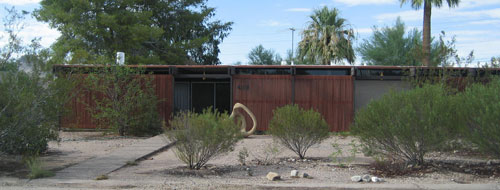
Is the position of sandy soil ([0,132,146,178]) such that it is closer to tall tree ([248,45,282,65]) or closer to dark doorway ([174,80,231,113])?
dark doorway ([174,80,231,113])

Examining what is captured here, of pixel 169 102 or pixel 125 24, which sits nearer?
pixel 169 102

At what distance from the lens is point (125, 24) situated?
26844 mm

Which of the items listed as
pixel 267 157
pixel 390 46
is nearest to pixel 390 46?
pixel 390 46

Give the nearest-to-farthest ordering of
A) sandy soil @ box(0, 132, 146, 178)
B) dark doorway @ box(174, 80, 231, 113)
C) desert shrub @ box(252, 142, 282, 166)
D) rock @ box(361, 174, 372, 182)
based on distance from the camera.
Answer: rock @ box(361, 174, 372, 182), sandy soil @ box(0, 132, 146, 178), desert shrub @ box(252, 142, 282, 166), dark doorway @ box(174, 80, 231, 113)

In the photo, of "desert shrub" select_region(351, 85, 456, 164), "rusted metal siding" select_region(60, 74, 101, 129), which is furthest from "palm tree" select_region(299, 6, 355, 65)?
"desert shrub" select_region(351, 85, 456, 164)

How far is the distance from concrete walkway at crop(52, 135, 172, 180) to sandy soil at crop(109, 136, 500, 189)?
1.15 feet

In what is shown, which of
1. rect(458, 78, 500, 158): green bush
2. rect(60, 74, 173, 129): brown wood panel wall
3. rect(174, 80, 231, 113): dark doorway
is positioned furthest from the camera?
rect(174, 80, 231, 113): dark doorway

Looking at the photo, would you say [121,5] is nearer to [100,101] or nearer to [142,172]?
[100,101]

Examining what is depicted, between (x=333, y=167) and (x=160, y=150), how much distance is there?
5173 mm

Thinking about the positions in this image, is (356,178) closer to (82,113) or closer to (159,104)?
(159,104)

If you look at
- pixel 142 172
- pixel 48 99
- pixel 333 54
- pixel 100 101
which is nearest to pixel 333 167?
pixel 142 172

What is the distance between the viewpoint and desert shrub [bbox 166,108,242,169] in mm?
8648

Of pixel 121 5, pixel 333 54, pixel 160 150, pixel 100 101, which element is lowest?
pixel 160 150

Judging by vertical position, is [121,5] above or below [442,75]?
above
